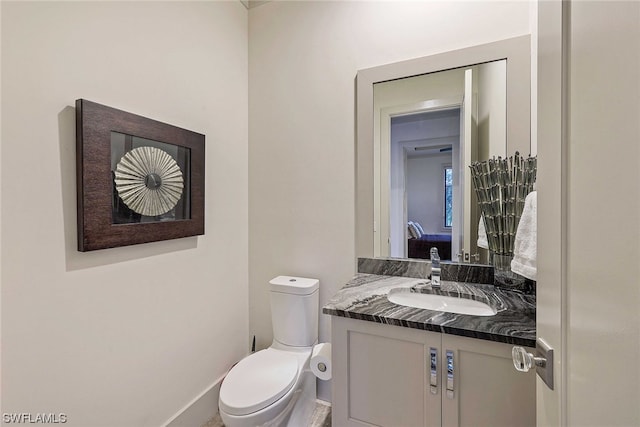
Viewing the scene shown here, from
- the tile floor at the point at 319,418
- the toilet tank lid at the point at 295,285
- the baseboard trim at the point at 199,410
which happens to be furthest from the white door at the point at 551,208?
the baseboard trim at the point at 199,410

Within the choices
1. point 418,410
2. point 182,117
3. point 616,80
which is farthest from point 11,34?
point 418,410

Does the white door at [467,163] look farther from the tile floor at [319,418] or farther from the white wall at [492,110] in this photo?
the tile floor at [319,418]

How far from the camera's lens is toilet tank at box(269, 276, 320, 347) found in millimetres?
1765

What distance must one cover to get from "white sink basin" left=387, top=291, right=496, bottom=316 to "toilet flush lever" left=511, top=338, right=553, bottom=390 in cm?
72

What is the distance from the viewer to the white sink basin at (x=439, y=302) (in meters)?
1.35

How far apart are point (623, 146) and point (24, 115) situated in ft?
5.12

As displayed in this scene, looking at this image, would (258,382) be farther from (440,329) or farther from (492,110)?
(492,110)

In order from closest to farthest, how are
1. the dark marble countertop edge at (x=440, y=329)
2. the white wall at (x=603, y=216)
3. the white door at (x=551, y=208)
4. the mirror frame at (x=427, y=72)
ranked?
the white wall at (x=603, y=216) → the white door at (x=551, y=208) → the dark marble countertop edge at (x=440, y=329) → the mirror frame at (x=427, y=72)

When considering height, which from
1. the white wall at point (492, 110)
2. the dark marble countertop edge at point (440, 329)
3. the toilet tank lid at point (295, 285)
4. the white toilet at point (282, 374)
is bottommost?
the white toilet at point (282, 374)

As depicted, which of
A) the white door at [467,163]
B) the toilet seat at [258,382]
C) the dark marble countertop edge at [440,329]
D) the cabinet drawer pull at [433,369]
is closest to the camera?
the dark marble countertop edge at [440,329]

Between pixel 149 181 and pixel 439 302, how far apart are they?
149 centimetres

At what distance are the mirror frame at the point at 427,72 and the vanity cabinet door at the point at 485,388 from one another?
77 cm

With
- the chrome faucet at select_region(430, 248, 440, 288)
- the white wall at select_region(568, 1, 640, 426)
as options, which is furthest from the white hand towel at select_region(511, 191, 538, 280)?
the white wall at select_region(568, 1, 640, 426)

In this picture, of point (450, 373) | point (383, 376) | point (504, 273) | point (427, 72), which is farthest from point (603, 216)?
point (427, 72)
